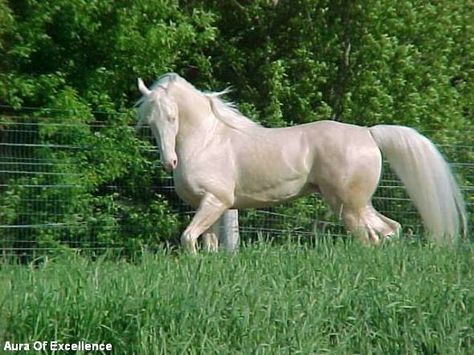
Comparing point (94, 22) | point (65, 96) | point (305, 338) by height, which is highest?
point (94, 22)

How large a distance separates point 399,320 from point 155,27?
20.8 feet

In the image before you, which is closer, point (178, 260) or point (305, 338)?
point (305, 338)

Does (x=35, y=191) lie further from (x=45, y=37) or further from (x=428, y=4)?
(x=428, y=4)

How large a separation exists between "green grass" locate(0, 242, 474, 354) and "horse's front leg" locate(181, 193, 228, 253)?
2.03 metres

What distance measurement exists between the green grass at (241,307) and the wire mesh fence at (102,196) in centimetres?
393

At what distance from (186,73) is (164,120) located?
5.10 metres

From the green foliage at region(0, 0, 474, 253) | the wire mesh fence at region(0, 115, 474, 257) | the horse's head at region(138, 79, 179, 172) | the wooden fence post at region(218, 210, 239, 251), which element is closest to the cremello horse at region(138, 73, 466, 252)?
the horse's head at region(138, 79, 179, 172)

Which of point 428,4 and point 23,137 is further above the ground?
point 428,4

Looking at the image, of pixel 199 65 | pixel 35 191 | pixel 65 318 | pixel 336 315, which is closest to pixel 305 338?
pixel 336 315

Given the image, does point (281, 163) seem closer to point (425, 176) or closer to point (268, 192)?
point (268, 192)

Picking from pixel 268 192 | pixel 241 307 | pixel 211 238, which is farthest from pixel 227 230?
pixel 241 307

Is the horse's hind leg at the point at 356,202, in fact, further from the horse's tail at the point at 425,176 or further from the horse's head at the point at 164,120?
the horse's head at the point at 164,120

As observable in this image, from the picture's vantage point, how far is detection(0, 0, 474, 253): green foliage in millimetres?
10906

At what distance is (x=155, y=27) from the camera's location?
1138 centimetres
